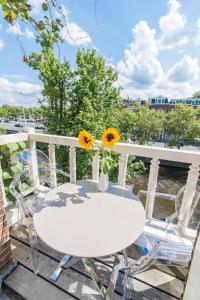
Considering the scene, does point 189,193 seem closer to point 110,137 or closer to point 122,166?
point 122,166

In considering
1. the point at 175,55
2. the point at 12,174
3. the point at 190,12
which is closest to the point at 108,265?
the point at 12,174

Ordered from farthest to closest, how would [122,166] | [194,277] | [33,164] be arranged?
[33,164], [122,166], [194,277]

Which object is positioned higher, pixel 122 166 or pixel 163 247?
pixel 122 166

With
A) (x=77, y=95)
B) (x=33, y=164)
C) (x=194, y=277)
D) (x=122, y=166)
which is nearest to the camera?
(x=194, y=277)

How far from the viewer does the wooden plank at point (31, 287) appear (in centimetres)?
109

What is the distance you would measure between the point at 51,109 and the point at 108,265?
7429mm

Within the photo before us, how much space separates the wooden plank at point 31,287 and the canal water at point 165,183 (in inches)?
362

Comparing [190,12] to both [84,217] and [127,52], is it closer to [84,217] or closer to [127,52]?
[84,217]

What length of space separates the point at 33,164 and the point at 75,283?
1.42 meters

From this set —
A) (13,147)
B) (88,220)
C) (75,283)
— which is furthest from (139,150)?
(13,147)

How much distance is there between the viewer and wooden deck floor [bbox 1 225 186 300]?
1108 millimetres

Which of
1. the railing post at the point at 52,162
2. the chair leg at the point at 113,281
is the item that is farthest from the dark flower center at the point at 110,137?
the railing post at the point at 52,162

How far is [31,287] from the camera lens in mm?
1144

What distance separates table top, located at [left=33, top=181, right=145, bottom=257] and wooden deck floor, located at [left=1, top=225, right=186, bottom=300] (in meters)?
0.58
